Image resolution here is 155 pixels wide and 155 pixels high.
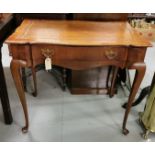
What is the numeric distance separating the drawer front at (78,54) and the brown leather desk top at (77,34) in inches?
1.3

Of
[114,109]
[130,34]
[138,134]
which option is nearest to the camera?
[130,34]

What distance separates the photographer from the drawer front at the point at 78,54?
1054mm

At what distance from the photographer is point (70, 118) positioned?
1.56 metres

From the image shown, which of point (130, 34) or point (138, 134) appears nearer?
point (130, 34)

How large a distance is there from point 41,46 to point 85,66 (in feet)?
0.86

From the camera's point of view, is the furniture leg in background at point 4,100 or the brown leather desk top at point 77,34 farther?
the furniture leg in background at point 4,100

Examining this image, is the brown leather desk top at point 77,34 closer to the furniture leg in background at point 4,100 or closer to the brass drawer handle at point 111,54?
the brass drawer handle at point 111,54

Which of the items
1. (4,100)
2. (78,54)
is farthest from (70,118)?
(78,54)

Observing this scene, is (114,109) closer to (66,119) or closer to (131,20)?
(66,119)

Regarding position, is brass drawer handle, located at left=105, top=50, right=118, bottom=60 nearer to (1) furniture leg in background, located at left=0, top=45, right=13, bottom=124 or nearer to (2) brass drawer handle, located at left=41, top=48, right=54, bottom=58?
(2) brass drawer handle, located at left=41, top=48, right=54, bottom=58

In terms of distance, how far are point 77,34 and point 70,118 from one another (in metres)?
0.71

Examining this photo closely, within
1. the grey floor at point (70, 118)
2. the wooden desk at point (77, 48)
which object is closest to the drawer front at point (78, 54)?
the wooden desk at point (77, 48)

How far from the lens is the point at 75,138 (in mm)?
1389
